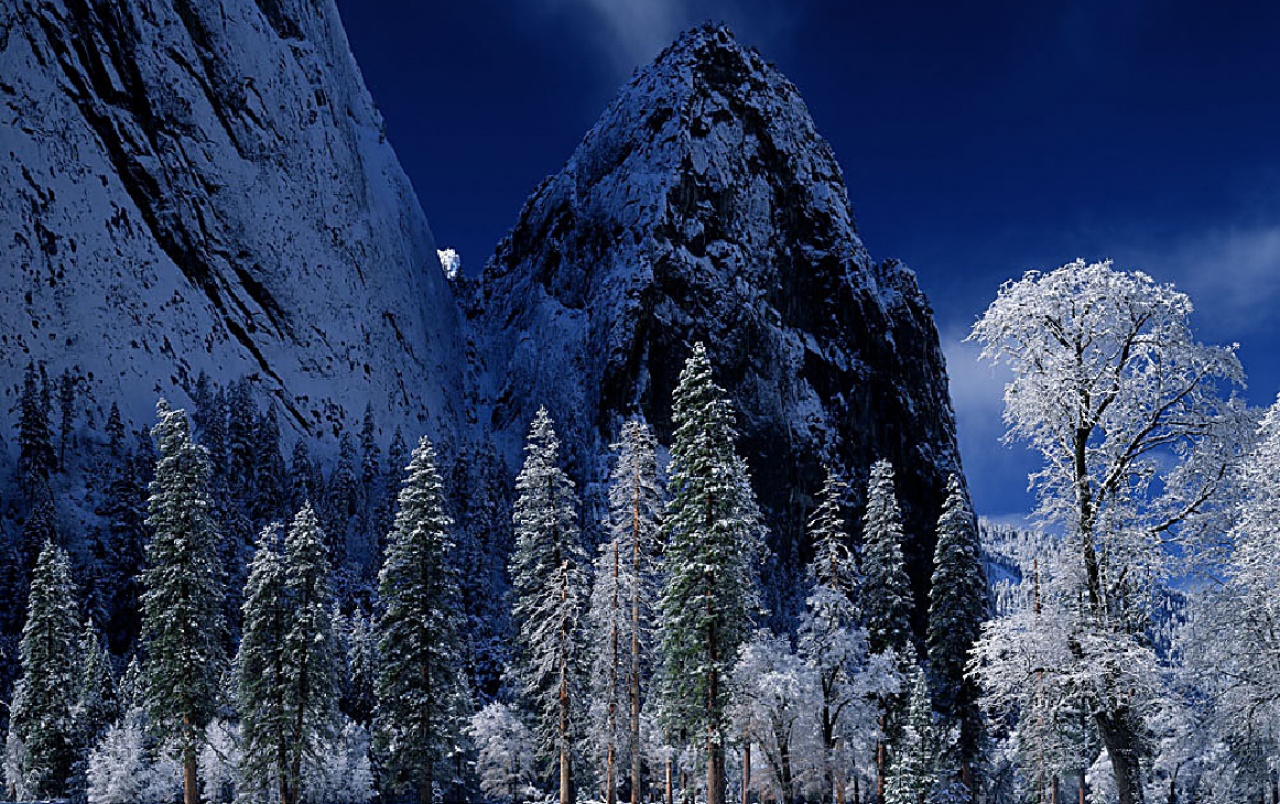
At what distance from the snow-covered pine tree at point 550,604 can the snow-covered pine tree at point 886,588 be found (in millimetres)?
16232

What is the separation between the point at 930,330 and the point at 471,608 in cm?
12481

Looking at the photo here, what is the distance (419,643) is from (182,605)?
936cm

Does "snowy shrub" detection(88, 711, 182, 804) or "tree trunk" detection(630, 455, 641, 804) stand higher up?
"tree trunk" detection(630, 455, 641, 804)

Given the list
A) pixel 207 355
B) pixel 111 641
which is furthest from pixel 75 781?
pixel 207 355

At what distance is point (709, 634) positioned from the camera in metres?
31.7

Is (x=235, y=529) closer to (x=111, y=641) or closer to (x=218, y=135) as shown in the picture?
(x=111, y=641)

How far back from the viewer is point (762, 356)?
157 m

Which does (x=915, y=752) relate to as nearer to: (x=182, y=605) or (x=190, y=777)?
(x=190, y=777)

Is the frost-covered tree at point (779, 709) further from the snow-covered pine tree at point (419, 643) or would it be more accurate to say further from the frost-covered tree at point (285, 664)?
the frost-covered tree at point (285, 664)

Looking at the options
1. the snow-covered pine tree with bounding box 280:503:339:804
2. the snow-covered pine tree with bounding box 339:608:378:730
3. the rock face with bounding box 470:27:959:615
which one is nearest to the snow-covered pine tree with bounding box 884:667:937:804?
the snow-covered pine tree with bounding box 280:503:339:804

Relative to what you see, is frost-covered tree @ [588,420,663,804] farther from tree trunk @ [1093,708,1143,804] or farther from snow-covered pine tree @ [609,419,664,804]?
tree trunk @ [1093,708,1143,804]

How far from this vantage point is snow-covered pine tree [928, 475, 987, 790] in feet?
144

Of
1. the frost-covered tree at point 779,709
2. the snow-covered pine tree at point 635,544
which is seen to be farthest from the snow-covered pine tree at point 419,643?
the frost-covered tree at point 779,709

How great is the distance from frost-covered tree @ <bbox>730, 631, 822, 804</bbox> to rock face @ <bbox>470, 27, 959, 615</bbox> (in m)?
105
